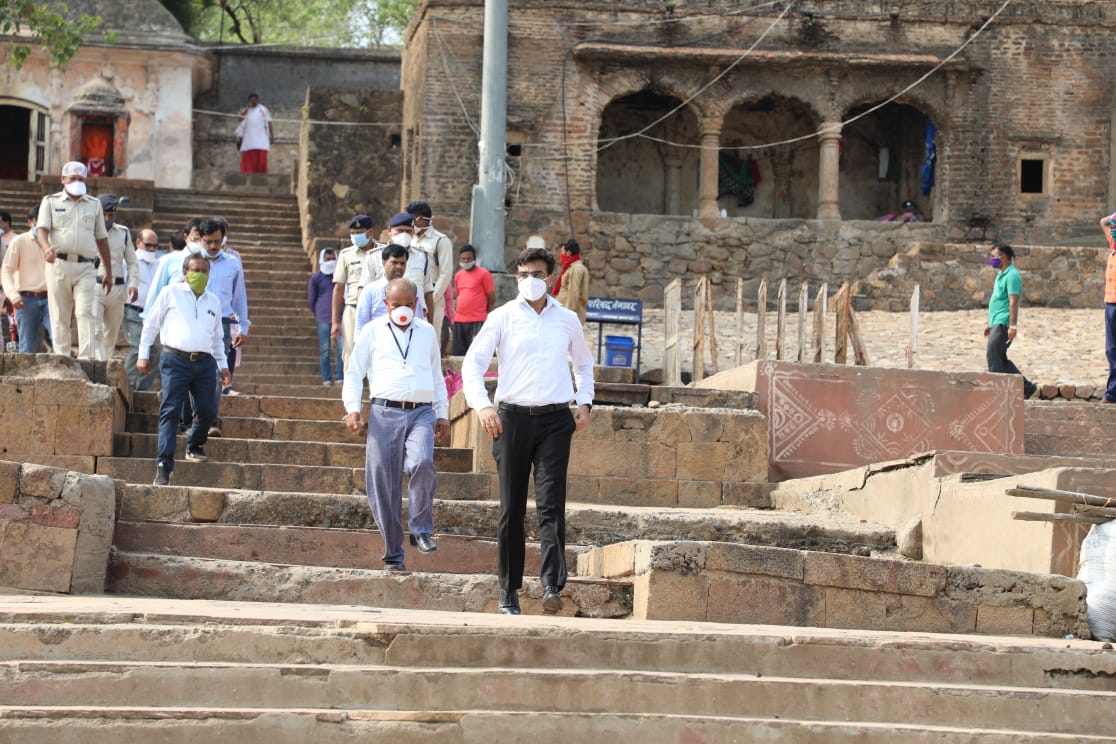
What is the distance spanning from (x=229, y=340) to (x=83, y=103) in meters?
19.0

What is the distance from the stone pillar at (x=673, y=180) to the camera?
105ft

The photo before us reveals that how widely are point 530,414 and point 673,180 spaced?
23.6 meters

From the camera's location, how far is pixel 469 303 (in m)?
16.0

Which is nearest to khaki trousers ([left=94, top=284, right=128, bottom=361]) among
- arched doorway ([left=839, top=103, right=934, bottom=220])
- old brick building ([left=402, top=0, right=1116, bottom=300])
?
old brick building ([left=402, top=0, right=1116, bottom=300])

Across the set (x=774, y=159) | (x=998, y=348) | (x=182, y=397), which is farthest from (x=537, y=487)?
(x=774, y=159)

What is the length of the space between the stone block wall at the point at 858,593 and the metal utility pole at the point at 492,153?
43.4 ft

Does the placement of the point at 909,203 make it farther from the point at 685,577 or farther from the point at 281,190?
the point at 685,577

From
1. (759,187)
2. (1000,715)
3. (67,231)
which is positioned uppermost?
(759,187)

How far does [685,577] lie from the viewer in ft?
28.2

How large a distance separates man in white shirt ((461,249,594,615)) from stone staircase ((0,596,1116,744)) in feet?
2.74

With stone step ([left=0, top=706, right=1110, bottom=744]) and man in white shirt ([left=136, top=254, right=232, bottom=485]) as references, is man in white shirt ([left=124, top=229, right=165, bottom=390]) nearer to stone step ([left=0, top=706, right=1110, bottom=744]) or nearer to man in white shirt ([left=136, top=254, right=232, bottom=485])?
man in white shirt ([left=136, top=254, right=232, bottom=485])

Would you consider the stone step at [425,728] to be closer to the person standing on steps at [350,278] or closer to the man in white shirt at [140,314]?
the person standing on steps at [350,278]

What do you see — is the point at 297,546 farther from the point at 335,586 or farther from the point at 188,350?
the point at 188,350

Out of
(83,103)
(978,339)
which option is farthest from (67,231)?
(83,103)
